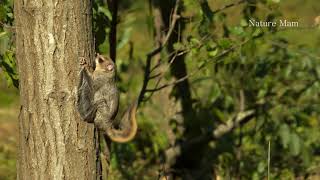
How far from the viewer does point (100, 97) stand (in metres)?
4.28

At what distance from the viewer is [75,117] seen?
380cm

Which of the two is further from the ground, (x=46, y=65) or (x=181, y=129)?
(x=46, y=65)

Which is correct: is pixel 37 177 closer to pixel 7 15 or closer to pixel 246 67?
pixel 7 15

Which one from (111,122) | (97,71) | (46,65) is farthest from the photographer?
(111,122)

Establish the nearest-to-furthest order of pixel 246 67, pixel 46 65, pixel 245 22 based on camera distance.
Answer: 1. pixel 46 65
2. pixel 245 22
3. pixel 246 67

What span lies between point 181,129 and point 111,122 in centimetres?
227

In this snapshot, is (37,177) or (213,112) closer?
(37,177)

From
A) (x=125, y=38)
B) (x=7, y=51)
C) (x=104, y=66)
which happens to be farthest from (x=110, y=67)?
(x=125, y=38)

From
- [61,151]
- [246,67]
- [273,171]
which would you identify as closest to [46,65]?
[61,151]

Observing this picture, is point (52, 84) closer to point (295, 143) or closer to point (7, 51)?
point (7, 51)

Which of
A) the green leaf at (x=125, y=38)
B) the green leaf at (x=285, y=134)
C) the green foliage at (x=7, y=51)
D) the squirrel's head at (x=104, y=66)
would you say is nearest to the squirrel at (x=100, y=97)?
the squirrel's head at (x=104, y=66)

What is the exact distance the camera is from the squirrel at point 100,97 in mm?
3846

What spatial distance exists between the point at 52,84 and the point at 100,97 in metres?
0.58

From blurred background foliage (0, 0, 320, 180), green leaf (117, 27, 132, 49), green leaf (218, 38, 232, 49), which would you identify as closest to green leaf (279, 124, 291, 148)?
blurred background foliage (0, 0, 320, 180)
